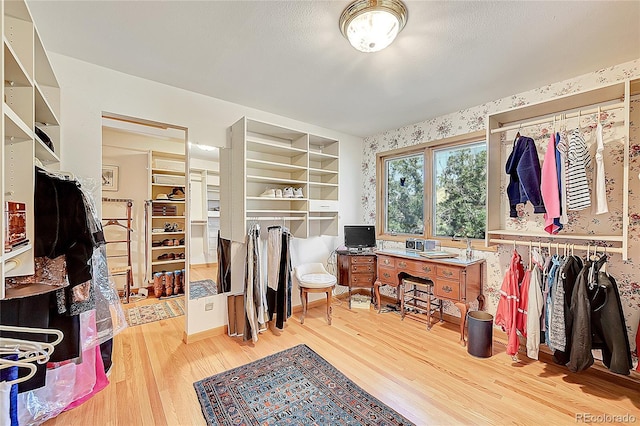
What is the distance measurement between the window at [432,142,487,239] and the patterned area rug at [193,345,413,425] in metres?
2.22

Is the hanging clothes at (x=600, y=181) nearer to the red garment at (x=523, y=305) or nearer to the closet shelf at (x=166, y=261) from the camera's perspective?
the red garment at (x=523, y=305)

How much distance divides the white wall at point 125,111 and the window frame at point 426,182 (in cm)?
155

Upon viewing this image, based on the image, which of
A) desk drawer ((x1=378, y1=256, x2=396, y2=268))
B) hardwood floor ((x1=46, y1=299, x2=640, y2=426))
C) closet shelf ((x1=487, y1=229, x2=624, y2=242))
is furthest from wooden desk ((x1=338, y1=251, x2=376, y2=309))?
closet shelf ((x1=487, y1=229, x2=624, y2=242))

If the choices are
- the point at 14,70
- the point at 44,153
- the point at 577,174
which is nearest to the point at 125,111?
the point at 44,153

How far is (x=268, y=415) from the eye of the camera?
5.85ft

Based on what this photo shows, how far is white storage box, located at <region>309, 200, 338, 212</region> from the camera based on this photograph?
3293 mm

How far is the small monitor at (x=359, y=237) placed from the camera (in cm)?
384

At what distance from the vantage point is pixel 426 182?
3.64 m

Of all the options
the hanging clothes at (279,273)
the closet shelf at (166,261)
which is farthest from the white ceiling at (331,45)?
the closet shelf at (166,261)

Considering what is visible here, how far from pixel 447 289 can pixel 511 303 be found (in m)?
0.56

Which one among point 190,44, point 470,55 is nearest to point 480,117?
point 470,55

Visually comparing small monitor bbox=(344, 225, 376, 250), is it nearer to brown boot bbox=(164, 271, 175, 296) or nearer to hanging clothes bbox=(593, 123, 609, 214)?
hanging clothes bbox=(593, 123, 609, 214)

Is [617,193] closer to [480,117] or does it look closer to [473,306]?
[480,117]

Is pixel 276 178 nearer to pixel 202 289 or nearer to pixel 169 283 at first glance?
pixel 202 289
